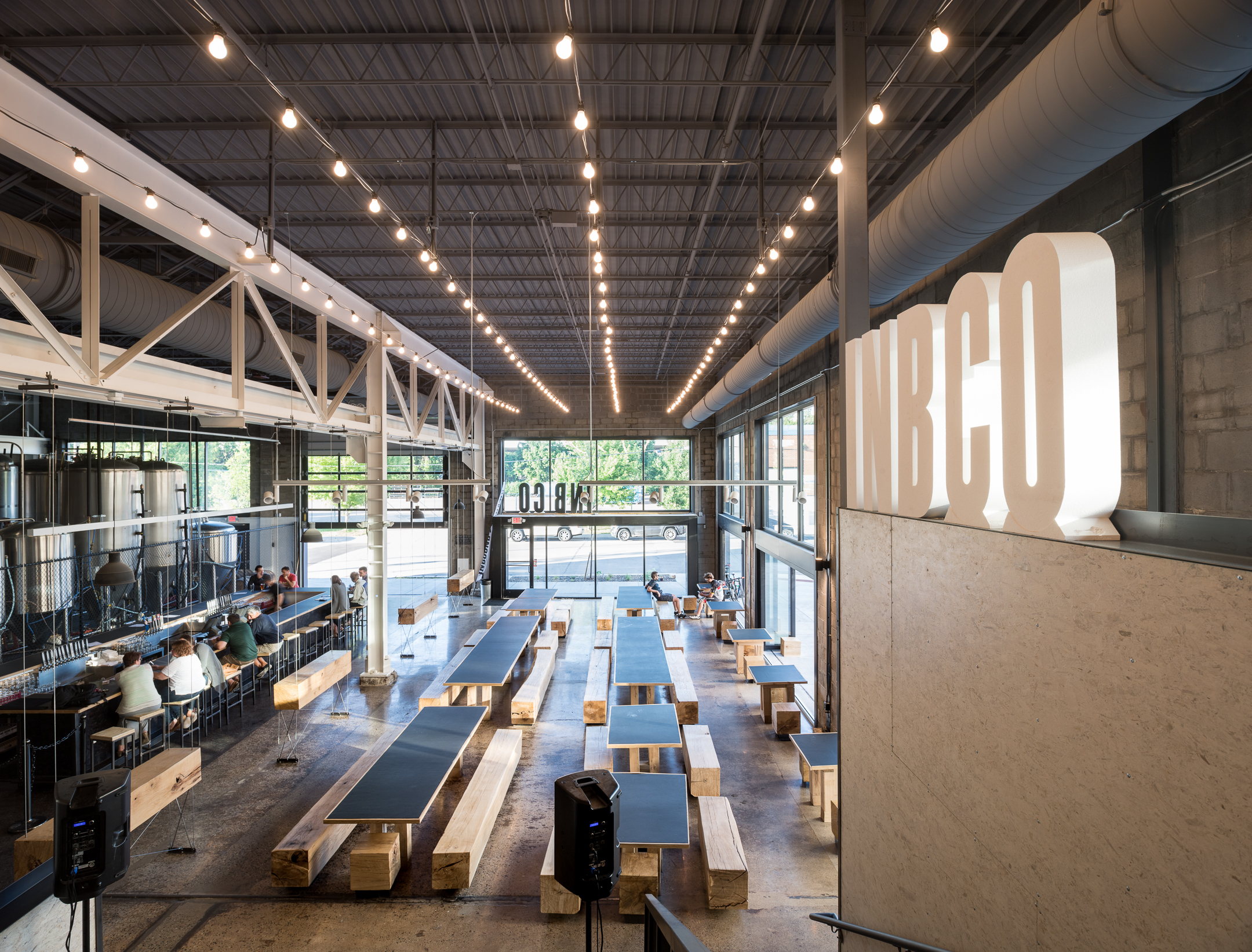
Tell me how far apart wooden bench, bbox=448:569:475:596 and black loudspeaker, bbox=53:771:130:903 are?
13351mm

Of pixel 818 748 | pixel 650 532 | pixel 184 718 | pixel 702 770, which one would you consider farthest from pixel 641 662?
pixel 650 532

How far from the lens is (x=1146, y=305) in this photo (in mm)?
3709

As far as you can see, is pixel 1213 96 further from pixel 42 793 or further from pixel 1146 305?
pixel 42 793

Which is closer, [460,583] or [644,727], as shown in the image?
[644,727]

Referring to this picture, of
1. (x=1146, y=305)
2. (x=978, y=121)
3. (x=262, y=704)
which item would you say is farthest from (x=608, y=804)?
(x=262, y=704)

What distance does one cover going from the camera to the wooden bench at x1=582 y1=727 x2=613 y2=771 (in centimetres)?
694

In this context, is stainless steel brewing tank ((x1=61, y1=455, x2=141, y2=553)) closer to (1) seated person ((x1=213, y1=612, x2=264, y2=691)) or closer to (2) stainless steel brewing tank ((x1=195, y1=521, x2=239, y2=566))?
(2) stainless steel brewing tank ((x1=195, y1=521, x2=239, y2=566))

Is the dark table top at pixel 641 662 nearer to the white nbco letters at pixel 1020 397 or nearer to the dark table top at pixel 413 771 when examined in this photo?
the dark table top at pixel 413 771

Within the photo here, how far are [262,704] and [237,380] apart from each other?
5818mm

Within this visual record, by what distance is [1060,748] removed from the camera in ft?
6.31

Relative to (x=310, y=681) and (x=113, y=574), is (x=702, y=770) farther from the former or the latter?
(x=113, y=574)

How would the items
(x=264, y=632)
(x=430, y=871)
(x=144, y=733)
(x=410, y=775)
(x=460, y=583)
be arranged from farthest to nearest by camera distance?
1. (x=460, y=583)
2. (x=264, y=632)
3. (x=144, y=733)
4. (x=410, y=775)
5. (x=430, y=871)

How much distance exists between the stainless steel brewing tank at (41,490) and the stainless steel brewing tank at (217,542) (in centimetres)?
425

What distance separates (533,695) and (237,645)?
185 inches
